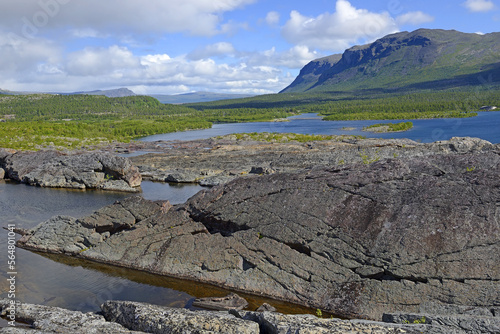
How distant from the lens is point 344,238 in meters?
16.1

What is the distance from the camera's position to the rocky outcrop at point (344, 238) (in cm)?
1414

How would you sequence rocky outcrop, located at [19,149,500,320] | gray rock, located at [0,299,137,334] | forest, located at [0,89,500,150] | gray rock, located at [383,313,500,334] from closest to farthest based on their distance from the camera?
gray rock, located at [383,313,500,334] < gray rock, located at [0,299,137,334] < rocky outcrop, located at [19,149,500,320] < forest, located at [0,89,500,150]

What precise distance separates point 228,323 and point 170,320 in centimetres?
170

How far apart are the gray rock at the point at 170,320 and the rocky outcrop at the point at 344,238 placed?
528 cm

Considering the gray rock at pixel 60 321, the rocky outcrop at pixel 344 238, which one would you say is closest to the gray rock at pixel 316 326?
the gray rock at pixel 60 321

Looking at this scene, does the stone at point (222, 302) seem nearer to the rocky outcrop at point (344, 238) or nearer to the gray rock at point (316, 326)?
the rocky outcrop at point (344, 238)

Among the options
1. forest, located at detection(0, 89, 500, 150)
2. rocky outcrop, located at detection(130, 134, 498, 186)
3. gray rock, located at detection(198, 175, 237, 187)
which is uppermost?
forest, located at detection(0, 89, 500, 150)

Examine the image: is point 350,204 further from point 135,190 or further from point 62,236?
point 135,190

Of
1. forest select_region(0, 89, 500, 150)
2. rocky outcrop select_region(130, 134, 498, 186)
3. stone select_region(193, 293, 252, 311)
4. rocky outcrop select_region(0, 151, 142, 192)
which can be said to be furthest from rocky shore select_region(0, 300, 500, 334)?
forest select_region(0, 89, 500, 150)

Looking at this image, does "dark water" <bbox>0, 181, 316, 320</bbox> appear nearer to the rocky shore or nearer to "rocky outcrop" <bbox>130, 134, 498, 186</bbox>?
the rocky shore

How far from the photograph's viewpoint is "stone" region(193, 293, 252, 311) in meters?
15.1

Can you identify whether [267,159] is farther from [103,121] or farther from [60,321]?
[103,121]

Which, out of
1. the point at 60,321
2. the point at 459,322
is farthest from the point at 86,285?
the point at 459,322

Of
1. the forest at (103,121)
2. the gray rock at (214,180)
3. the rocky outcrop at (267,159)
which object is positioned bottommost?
the gray rock at (214,180)
